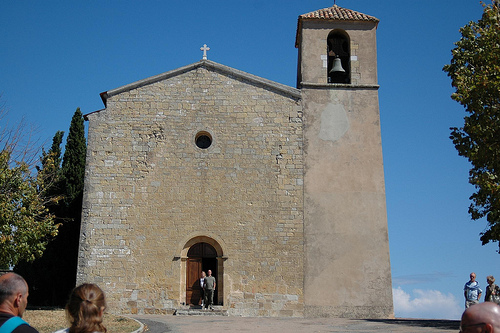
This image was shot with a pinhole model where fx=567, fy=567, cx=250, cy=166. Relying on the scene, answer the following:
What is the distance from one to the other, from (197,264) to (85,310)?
13.5m

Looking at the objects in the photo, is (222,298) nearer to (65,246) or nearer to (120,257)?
(120,257)

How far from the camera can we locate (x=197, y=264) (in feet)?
54.6

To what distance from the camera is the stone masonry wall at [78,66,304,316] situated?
1617 centimetres

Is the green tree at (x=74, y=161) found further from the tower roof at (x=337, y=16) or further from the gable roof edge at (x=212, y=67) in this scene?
the tower roof at (x=337, y=16)

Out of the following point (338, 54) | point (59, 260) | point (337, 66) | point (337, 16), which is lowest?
point (59, 260)

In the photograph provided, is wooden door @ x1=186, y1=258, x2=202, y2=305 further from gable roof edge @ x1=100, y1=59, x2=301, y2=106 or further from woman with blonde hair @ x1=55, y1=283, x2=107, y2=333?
woman with blonde hair @ x1=55, y1=283, x2=107, y2=333

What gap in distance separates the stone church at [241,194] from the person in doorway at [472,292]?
4769 mm

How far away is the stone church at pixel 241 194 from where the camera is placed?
1623 cm

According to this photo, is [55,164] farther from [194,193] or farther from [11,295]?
[11,295]

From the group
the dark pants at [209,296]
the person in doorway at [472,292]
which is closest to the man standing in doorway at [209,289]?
the dark pants at [209,296]

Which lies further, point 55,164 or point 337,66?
point 55,164

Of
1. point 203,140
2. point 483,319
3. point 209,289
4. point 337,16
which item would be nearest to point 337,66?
point 337,16

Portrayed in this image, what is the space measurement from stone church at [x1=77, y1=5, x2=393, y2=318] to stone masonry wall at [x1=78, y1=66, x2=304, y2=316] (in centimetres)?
3

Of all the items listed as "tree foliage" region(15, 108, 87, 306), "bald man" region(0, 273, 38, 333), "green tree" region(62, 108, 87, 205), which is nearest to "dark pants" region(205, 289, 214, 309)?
"tree foliage" region(15, 108, 87, 306)
